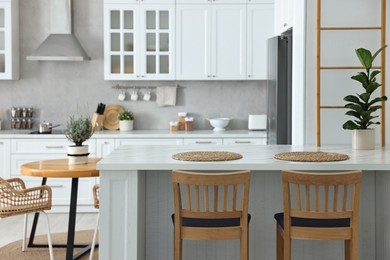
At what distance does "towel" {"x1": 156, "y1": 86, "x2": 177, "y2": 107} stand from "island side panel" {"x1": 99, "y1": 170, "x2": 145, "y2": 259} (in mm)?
3842

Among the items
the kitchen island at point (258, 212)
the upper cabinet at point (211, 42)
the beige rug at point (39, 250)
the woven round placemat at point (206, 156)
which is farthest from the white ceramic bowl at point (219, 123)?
the woven round placemat at point (206, 156)

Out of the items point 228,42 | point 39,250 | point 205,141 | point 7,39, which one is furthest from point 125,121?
point 39,250

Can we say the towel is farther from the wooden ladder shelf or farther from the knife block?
the wooden ladder shelf

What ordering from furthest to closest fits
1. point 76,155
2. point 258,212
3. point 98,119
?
point 98,119 < point 76,155 < point 258,212

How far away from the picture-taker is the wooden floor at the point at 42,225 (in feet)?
18.6

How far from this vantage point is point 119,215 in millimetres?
3529

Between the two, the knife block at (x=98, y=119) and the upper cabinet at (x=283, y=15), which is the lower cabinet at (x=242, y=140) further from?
the knife block at (x=98, y=119)

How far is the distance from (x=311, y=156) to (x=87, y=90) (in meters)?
4.22

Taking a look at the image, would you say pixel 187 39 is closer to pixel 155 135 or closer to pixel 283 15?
pixel 155 135

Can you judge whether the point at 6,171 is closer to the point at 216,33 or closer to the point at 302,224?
the point at 216,33

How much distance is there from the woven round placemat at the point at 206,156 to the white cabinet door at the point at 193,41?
308 centimetres

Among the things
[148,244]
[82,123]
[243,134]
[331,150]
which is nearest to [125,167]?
[148,244]

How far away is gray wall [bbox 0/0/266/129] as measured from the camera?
7.25m

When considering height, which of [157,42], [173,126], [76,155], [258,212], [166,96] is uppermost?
[157,42]
